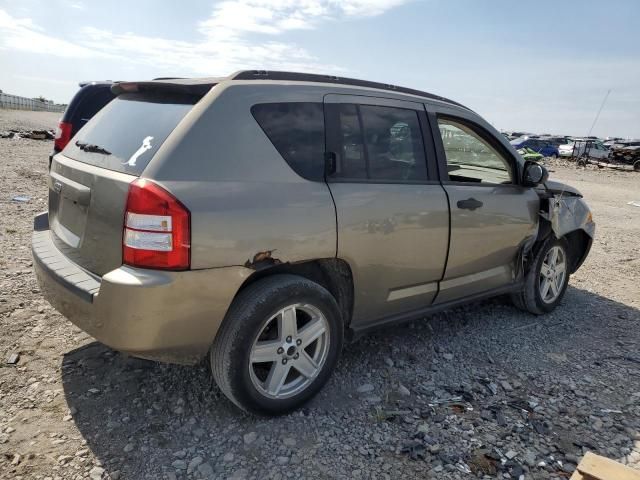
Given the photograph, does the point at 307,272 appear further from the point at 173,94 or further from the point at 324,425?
the point at 173,94

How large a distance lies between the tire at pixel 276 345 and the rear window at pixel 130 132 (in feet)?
2.95

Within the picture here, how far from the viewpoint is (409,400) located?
3.22 metres

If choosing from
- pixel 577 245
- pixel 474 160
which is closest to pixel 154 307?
pixel 474 160

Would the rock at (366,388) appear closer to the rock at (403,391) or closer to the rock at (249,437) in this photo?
the rock at (403,391)

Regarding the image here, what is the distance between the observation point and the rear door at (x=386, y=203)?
3047 millimetres

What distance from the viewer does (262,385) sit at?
9.45ft

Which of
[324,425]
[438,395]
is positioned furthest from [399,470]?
[438,395]

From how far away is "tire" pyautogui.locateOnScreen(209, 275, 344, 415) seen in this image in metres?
2.66

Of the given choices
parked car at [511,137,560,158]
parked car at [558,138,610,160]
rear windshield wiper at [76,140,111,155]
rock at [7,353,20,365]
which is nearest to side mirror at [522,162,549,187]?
rear windshield wiper at [76,140,111,155]

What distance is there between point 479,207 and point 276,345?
188 centimetres

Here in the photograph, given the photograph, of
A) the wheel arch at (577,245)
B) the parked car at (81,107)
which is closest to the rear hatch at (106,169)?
the parked car at (81,107)

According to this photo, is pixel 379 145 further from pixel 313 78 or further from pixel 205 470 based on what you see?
pixel 205 470

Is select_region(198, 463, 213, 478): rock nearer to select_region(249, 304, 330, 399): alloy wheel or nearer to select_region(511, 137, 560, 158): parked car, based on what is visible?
select_region(249, 304, 330, 399): alloy wheel

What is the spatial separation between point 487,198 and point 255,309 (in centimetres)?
211
